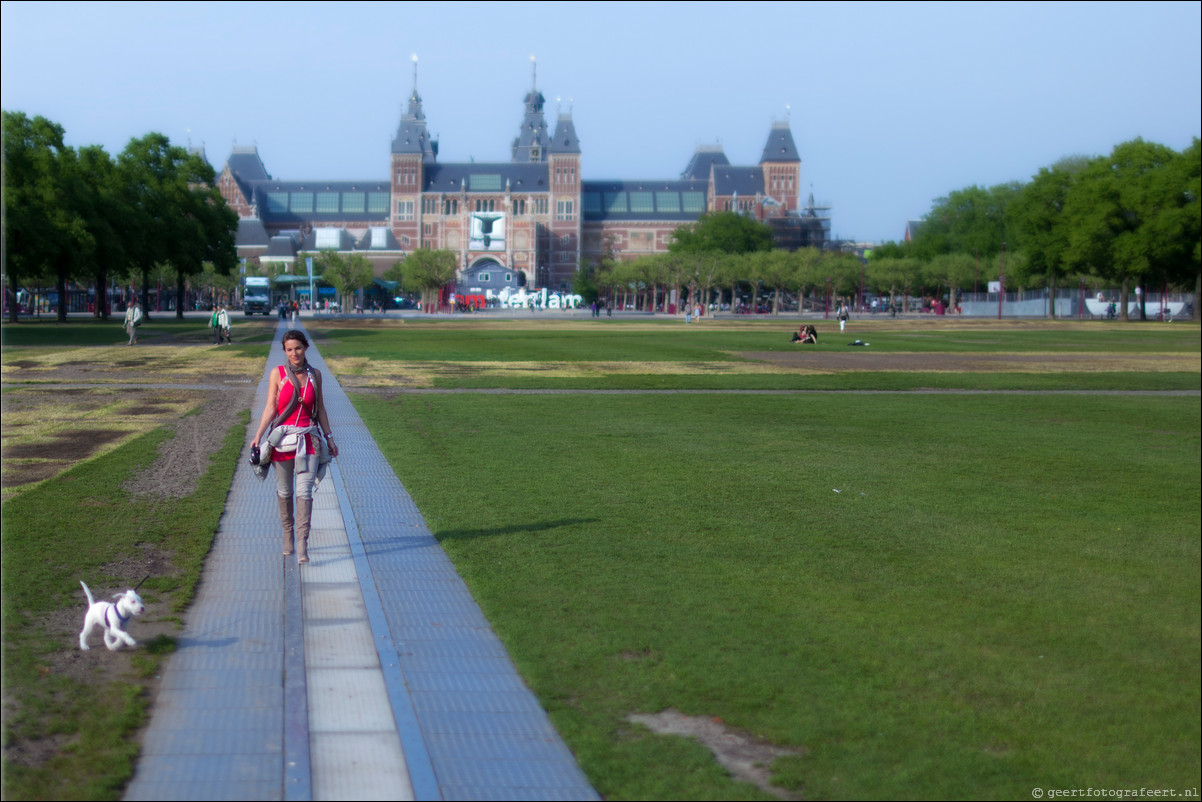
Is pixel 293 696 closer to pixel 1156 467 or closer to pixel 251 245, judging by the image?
pixel 1156 467

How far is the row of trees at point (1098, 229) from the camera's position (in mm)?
38250

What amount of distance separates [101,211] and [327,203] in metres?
135

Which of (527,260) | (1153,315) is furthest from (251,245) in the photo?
(1153,315)

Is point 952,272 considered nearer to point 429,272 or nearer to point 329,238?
point 429,272

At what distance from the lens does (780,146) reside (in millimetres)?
181250

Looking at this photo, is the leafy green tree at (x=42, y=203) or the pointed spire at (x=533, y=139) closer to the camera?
the leafy green tree at (x=42, y=203)

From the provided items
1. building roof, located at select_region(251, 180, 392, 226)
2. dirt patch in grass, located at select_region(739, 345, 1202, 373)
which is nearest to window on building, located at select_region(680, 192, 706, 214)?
building roof, located at select_region(251, 180, 392, 226)

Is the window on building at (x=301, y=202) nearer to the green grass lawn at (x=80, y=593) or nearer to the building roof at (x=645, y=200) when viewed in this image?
the building roof at (x=645, y=200)

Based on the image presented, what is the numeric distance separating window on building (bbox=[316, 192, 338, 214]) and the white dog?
189602 millimetres

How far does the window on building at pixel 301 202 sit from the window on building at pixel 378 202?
9473mm

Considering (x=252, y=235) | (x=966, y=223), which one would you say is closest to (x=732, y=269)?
(x=966, y=223)

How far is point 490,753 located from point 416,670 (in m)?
1.15

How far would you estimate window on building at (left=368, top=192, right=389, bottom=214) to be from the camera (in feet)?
620

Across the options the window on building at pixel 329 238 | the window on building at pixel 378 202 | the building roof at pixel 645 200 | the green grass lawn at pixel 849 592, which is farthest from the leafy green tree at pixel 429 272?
the green grass lawn at pixel 849 592
